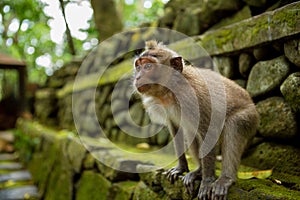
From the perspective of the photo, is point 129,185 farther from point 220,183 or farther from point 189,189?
point 220,183

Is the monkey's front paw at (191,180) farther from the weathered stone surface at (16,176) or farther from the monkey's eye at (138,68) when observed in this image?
the weathered stone surface at (16,176)

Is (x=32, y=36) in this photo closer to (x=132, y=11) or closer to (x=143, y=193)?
(x=132, y=11)

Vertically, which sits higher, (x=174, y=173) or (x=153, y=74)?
(x=153, y=74)

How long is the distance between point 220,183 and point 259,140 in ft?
2.94

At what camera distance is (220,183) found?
220 cm

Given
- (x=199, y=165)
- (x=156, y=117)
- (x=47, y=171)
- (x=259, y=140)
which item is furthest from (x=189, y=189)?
(x=47, y=171)

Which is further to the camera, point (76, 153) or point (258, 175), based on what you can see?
point (76, 153)

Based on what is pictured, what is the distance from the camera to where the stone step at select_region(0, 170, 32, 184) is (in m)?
6.37

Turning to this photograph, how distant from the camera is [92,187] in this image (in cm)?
405

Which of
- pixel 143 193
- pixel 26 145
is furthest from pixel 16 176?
pixel 143 193

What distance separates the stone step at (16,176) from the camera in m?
6.37

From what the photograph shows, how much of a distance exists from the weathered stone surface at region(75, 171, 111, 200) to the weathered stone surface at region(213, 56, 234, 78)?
1.71 metres

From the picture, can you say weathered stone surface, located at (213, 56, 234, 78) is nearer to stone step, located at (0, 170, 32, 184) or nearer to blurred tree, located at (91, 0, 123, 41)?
blurred tree, located at (91, 0, 123, 41)

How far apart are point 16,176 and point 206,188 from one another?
5387 millimetres
